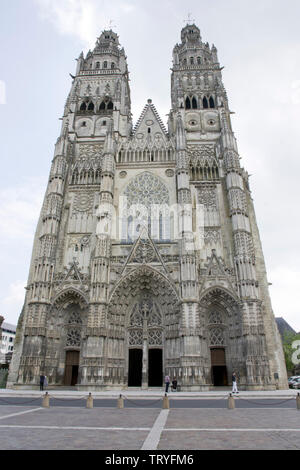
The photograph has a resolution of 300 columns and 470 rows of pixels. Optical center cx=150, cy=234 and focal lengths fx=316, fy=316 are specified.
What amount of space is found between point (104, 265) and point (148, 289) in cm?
405

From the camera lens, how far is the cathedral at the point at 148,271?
2123 centimetres

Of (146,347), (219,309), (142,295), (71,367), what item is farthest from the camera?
(142,295)

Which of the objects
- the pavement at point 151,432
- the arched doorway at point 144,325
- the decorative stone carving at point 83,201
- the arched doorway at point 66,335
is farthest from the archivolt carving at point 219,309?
the pavement at point 151,432

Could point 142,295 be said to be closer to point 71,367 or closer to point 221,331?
point 221,331

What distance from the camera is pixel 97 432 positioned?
22.5 ft

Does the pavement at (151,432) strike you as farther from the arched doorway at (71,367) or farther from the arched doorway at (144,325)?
the arched doorway at (71,367)

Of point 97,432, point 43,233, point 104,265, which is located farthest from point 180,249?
point 97,432

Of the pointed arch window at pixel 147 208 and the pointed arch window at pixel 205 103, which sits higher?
the pointed arch window at pixel 205 103

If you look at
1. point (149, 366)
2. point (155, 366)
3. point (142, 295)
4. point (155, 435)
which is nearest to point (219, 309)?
point (142, 295)

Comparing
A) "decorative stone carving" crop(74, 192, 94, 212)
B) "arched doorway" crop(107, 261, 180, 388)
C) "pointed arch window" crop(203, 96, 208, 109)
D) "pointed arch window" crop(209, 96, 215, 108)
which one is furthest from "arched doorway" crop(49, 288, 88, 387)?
"pointed arch window" crop(209, 96, 215, 108)

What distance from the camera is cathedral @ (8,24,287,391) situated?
836 inches

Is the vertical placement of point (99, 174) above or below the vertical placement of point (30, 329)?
above

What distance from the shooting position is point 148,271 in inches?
934
